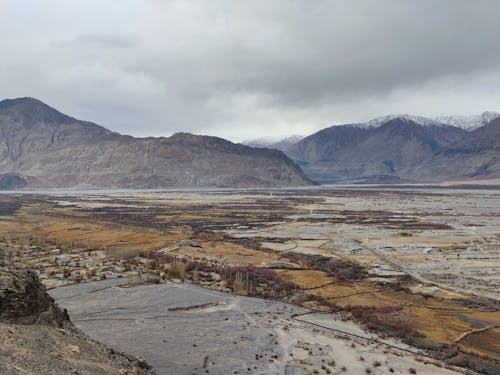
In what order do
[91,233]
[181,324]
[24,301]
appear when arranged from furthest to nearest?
[91,233] → [181,324] → [24,301]

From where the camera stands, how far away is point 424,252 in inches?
1925

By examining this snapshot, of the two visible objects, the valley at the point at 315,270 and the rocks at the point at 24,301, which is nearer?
the rocks at the point at 24,301

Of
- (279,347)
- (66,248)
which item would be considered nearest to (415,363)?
(279,347)

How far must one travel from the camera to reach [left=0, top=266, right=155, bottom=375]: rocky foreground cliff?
1130 cm

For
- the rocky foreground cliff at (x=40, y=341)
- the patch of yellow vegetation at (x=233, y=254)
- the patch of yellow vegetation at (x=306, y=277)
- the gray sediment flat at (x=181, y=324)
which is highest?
the rocky foreground cliff at (x=40, y=341)

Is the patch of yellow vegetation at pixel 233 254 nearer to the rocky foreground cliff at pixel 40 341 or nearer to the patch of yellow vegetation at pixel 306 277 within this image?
the patch of yellow vegetation at pixel 306 277

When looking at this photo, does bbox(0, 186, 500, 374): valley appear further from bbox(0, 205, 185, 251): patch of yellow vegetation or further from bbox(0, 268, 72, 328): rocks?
bbox(0, 268, 72, 328): rocks

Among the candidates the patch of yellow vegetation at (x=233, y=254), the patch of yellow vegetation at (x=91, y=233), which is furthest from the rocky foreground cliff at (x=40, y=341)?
the patch of yellow vegetation at (x=91, y=233)

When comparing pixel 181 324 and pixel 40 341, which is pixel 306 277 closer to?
pixel 181 324

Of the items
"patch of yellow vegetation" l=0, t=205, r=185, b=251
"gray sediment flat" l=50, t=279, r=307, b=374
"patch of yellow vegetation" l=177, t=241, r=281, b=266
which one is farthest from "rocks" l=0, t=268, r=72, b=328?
"patch of yellow vegetation" l=0, t=205, r=185, b=251

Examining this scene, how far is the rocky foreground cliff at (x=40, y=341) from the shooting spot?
11305 millimetres

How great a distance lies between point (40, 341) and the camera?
1257 cm

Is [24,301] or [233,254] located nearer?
[24,301]

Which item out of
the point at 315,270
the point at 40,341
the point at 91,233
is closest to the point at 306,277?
the point at 315,270
